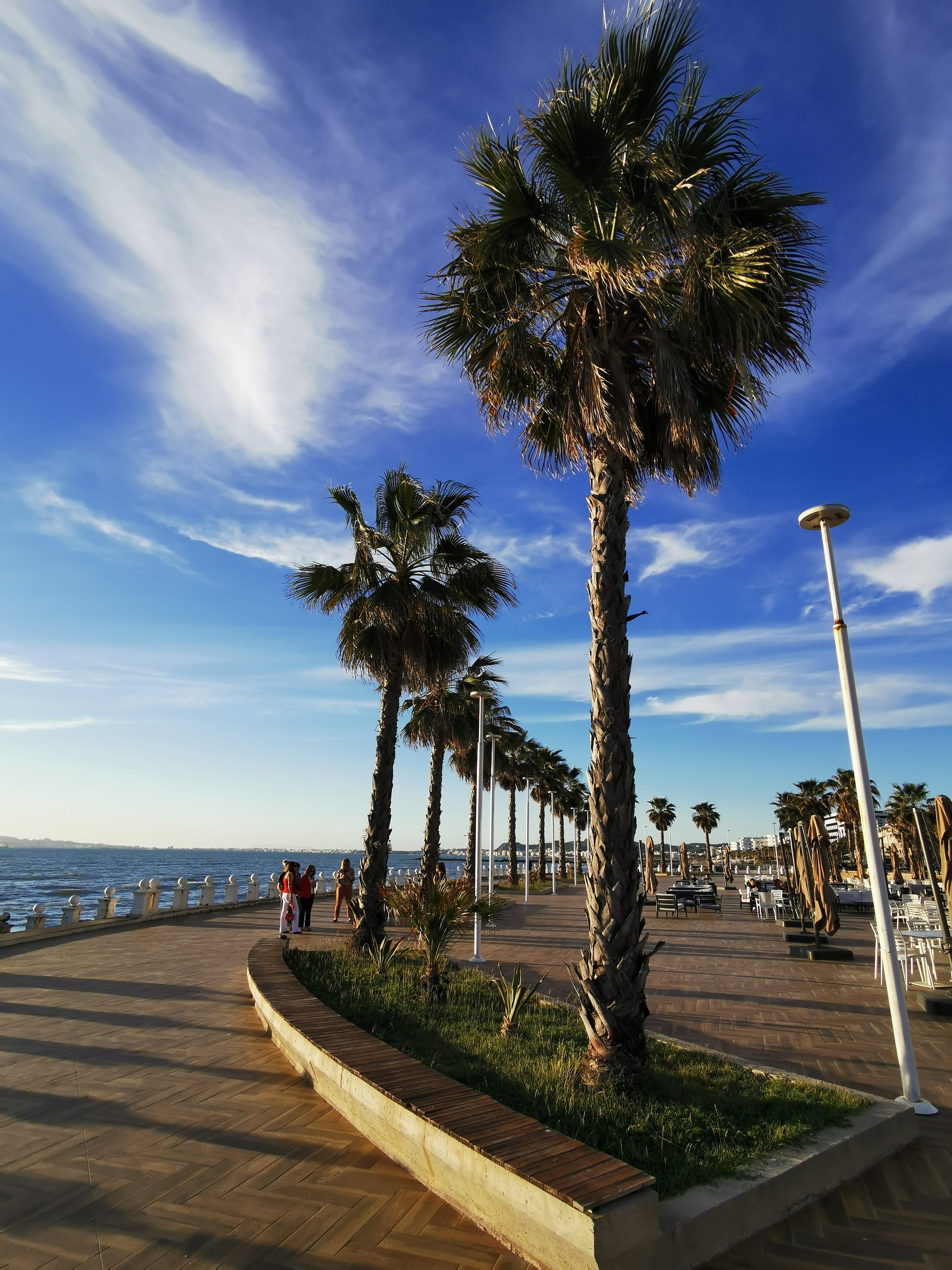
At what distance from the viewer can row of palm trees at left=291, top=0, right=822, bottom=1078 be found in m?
5.46

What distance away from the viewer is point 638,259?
569 centimetres

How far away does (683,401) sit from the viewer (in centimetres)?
614

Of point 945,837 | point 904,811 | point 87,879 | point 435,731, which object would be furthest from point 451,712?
point 87,879

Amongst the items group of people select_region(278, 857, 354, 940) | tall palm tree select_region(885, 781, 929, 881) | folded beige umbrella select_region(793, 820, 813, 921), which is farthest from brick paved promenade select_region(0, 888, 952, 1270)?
tall palm tree select_region(885, 781, 929, 881)

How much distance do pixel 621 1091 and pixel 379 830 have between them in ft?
22.7

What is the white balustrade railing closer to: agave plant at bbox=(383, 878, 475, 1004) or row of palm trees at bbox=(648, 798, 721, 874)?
agave plant at bbox=(383, 878, 475, 1004)

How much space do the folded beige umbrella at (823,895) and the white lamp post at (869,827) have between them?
598 centimetres

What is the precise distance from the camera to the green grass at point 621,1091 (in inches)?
161

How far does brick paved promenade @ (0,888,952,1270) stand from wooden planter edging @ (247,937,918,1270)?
0.10 metres

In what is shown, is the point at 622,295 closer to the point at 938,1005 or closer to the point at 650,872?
the point at 938,1005

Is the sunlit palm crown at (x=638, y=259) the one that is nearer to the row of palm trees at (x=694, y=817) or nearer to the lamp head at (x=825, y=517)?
the lamp head at (x=825, y=517)

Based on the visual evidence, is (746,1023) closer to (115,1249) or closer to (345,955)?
(345,955)

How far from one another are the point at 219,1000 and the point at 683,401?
329 inches

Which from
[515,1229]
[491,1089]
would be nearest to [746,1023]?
[491,1089]
